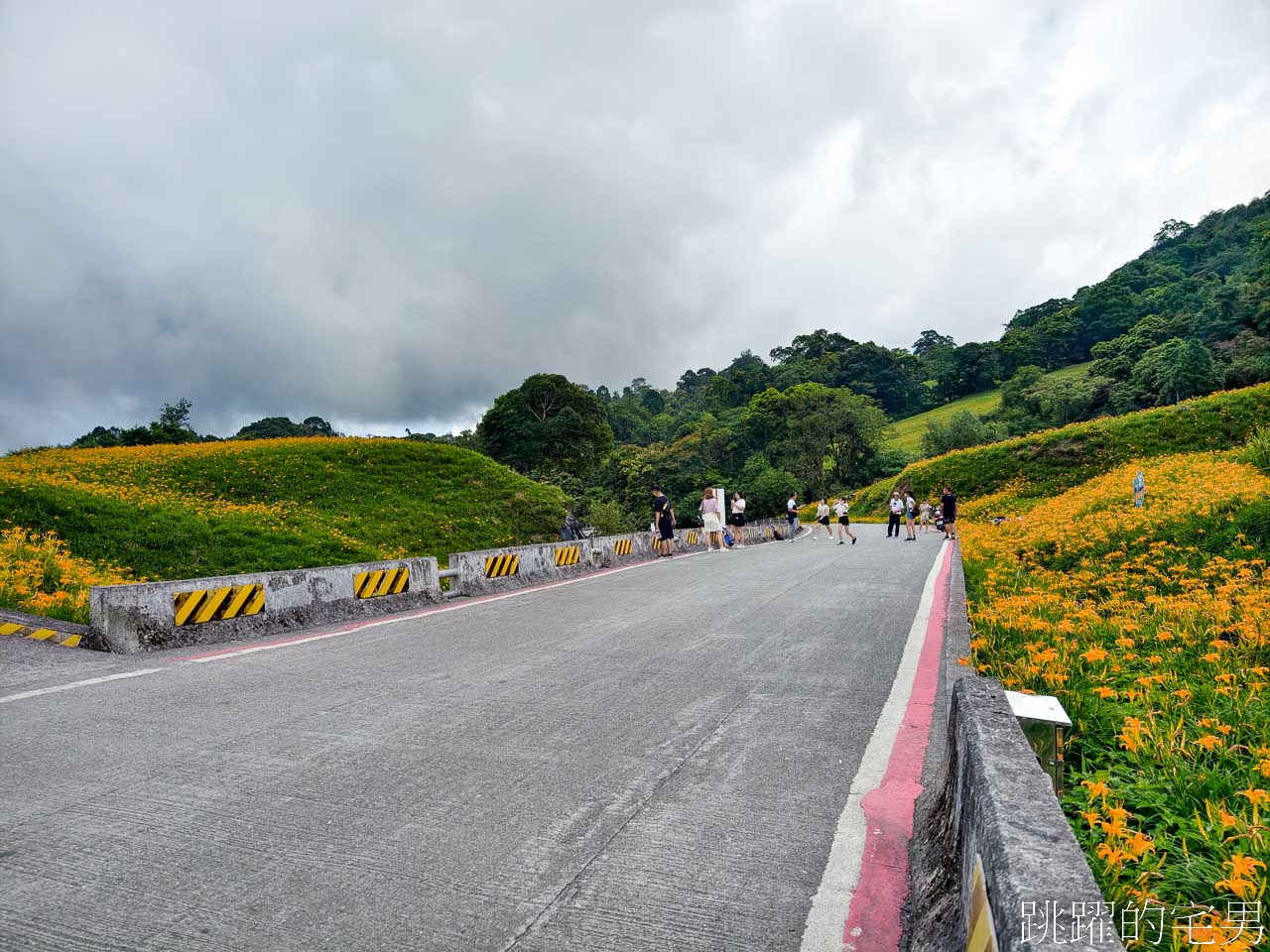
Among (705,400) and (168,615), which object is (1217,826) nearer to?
(168,615)

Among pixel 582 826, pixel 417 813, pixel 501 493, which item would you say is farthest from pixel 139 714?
pixel 501 493

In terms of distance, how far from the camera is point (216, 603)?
8594mm

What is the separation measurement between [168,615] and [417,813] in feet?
20.1

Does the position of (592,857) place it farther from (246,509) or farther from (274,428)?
(274,428)

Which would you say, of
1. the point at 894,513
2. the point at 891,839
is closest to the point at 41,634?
the point at 891,839

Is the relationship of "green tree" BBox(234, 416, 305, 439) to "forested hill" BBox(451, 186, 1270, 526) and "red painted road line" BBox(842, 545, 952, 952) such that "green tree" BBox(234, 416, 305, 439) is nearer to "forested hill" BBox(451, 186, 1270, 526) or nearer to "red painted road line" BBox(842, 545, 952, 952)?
"forested hill" BBox(451, 186, 1270, 526)

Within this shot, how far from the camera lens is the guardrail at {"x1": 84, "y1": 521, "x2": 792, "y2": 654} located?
7754 mm

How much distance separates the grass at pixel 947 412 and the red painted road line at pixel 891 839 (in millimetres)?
75637

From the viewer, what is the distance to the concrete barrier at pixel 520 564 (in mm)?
12250

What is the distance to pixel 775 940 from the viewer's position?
8.29ft

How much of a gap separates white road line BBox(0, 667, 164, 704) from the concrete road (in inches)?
2.1

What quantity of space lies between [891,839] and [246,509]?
2158 cm

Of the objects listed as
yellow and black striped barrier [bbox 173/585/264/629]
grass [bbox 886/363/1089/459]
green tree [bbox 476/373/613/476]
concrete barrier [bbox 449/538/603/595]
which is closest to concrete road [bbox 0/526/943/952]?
yellow and black striped barrier [bbox 173/585/264/629]

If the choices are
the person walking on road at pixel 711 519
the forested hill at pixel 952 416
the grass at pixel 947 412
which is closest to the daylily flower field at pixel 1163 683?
the person walking on road at pixel 711 519
